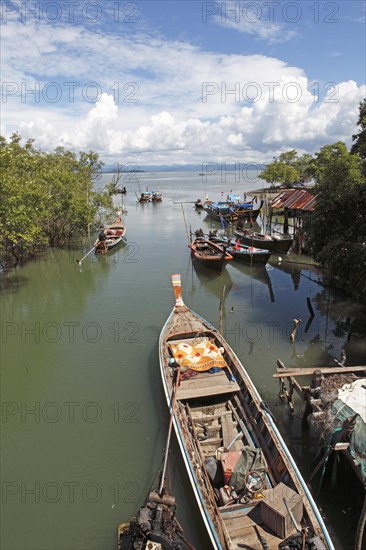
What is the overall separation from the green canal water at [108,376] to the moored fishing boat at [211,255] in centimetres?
96

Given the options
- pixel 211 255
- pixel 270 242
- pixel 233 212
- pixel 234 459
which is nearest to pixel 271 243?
pixel 270 242

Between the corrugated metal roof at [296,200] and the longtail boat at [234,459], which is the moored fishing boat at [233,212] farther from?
the longtail boat at [234,459]

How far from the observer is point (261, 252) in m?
25.5

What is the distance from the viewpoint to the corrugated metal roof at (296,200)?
25781mm

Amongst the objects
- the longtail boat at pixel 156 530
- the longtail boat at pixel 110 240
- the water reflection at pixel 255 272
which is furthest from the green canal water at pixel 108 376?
the longtail boat at pixel 110 240

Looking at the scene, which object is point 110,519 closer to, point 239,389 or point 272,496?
point 272,496

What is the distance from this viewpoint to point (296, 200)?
91.0 ft

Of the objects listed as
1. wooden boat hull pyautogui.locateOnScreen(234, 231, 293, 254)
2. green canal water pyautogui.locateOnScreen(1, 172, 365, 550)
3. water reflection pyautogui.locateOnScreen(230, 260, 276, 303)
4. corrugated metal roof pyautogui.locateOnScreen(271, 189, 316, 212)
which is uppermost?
corrugated metal roof pyautogui.locateOnScreen(271, 189, 316, 212)

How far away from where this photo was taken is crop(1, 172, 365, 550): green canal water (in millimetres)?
8539

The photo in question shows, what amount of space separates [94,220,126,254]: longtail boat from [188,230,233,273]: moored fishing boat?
7.39 m

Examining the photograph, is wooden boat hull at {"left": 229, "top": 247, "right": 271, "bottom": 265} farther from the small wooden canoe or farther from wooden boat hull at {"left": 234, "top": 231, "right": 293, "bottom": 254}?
wooden boat hull at {"left": 234, "top": 231, "right": 293, "bottom": 254}

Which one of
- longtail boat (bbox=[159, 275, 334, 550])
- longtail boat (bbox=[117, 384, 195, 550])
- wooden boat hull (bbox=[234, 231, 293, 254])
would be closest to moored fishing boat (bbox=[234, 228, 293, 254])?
wooden boat hull (bbox=[234, 231, 293, 254])

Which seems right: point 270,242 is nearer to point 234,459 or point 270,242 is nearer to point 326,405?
point 326,405

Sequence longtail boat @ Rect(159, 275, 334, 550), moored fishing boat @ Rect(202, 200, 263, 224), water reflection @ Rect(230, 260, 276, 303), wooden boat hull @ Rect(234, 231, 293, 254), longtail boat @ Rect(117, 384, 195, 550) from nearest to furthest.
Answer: longtail boat @ Rect(117, 384, 195, 550) → longtail boat @ Rect(159, 275, 334, 550) → water reflection @ Rect(230, 260, 276, 303) → wooden boat hull @ Rect(234, 231, 293, 254) → moored fishing boat @ Rect(202, 200, 263, 224)
